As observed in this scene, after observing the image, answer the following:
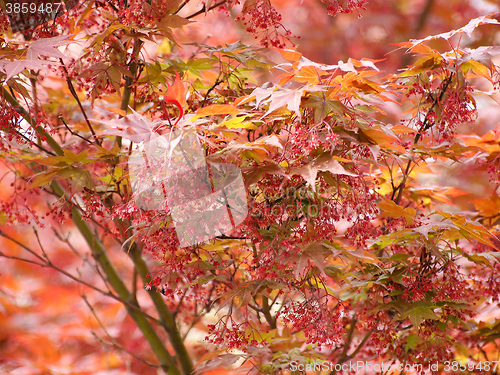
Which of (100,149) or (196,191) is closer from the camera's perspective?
(196,191)

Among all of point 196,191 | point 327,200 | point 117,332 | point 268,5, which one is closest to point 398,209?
point 327,200

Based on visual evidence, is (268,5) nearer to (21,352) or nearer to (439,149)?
(439,149)

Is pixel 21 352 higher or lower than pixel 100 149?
lower

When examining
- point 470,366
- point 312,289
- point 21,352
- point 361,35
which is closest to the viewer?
point 312,289

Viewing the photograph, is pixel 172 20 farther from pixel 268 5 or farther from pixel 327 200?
pixel 327 200

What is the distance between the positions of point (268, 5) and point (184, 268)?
70 centimetres

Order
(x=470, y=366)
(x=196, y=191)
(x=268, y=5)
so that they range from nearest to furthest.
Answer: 1. (x=196, y=191)
2. (x=268, y=5)
3. (x=470, y=366)

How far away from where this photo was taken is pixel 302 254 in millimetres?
951

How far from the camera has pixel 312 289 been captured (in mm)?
1061

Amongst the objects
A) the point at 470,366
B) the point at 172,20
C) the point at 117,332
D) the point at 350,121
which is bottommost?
the point at 470,366

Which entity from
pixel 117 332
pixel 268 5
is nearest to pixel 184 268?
pixel 268 5

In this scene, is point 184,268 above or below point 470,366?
above

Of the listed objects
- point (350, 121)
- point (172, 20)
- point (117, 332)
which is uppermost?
point (172, 20)

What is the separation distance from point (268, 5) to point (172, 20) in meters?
0.27
